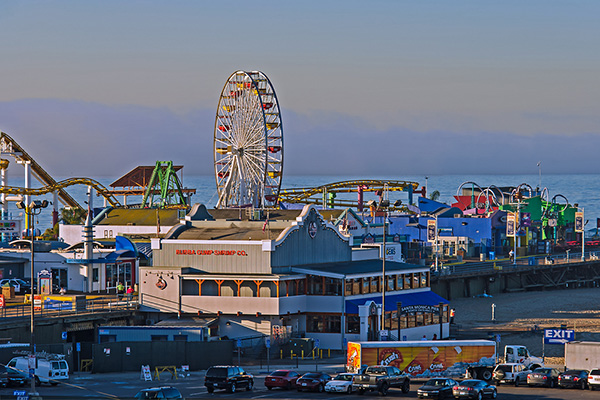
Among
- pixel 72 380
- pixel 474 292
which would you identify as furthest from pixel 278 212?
pixel 72 380

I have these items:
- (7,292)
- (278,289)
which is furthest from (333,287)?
(7,292)

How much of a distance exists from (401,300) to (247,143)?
165ft

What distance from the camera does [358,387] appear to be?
52.1m

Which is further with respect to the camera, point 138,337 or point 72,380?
point 138,337

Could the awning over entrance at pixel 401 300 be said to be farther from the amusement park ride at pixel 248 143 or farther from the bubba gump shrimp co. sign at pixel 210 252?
the amusement park ride at pixel 248 143

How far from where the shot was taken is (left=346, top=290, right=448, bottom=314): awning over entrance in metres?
71.2

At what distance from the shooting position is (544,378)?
5459 cm

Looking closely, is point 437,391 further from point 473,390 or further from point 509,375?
point 509,375

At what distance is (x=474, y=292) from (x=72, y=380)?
216 ft

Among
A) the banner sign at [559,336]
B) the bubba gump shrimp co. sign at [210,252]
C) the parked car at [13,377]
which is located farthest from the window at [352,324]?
the parked car at [13,377]

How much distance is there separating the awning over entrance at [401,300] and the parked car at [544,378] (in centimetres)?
1765

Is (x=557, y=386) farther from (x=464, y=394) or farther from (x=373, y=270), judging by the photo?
(x=373, y=270)

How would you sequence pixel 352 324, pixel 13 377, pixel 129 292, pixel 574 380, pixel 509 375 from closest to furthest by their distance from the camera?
pixel 13 377, pixel 574 380, pixel 509 375, pixel 352 324, pixel 129 292

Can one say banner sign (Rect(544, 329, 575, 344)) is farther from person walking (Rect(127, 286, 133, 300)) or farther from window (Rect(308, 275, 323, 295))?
person walking (Rect(127, 286, 133, 300))
